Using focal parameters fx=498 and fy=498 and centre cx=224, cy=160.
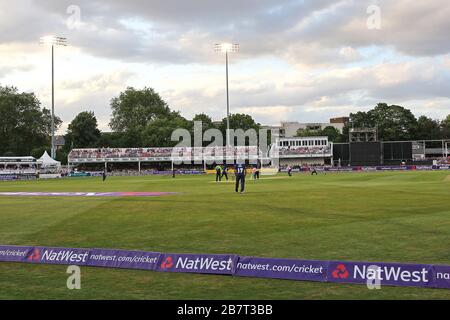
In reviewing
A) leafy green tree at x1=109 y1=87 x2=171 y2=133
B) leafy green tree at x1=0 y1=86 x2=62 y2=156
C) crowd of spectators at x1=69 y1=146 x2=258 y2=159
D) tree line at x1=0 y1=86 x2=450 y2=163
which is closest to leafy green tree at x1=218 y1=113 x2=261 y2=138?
tree line at x1=0 y1=86 x2=450 y2=163

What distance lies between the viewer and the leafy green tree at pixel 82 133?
136m

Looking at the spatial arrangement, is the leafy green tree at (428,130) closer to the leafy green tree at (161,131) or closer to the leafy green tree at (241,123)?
the leafy green tree at (241,123)

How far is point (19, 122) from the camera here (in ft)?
425

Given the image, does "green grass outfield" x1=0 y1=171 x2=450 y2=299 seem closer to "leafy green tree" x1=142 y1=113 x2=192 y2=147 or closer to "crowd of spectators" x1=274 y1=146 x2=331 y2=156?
"crowd of spectators" x1=274 y1=146 x2=331 y2=156

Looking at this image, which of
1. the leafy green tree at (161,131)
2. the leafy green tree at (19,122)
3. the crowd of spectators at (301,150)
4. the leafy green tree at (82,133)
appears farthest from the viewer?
the leafy green tree at (82,133)

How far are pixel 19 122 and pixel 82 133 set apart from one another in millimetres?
16133

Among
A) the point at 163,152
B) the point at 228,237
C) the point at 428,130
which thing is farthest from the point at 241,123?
the point at 228,237

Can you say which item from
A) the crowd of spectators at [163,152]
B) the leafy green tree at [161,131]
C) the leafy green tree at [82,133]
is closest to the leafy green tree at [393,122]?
the leafy green tree at [161,131]

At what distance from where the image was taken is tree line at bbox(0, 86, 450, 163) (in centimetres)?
12750

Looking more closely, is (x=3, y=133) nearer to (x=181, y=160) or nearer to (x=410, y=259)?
(x=181, y=160)

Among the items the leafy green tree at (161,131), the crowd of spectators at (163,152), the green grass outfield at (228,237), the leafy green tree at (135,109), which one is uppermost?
the leafy green tree at (135,109)

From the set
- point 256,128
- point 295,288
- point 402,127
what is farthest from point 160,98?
point 295,288
